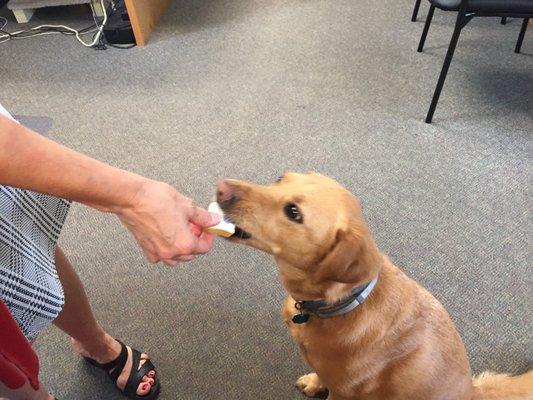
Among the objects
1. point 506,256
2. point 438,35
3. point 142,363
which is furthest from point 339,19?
point 142,363

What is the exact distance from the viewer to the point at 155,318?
168 cm

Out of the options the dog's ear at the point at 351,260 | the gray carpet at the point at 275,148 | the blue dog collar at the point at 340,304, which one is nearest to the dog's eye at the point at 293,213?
the dog's ear at the point at 351,260

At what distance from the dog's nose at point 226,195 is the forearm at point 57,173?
0.79ft

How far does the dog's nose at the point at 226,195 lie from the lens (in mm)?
1095

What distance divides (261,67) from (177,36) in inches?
29.3

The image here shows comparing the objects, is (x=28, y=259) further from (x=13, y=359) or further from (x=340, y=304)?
(x=340, y=304)

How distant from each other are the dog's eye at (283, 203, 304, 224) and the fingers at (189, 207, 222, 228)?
0.18 m

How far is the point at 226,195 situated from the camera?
3.61 feet

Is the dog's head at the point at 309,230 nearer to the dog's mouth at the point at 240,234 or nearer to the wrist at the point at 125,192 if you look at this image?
the dog's mouth at the point at 240,234

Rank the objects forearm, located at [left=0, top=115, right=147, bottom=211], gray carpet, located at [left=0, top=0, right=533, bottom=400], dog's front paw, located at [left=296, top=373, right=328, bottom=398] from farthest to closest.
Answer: gray carpet, located at [left=0, top=0, right=533, bottom=400] < dog's front paw, located at [left=296, top=373, right=328, bottom=398] < forearm, located at [left=0, top=115, right=147, bottom=211]

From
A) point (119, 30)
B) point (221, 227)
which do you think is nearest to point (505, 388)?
point (221, 227)

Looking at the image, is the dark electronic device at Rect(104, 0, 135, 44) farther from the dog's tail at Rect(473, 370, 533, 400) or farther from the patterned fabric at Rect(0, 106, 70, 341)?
the dog's tail at Rect(473, 370, 533, 400)

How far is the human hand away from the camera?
888mm

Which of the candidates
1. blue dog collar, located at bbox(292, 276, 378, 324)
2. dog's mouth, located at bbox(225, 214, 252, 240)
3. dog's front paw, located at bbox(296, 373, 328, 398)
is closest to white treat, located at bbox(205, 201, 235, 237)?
dog's mouth, located at bbox(225, 214, 252, 240)
